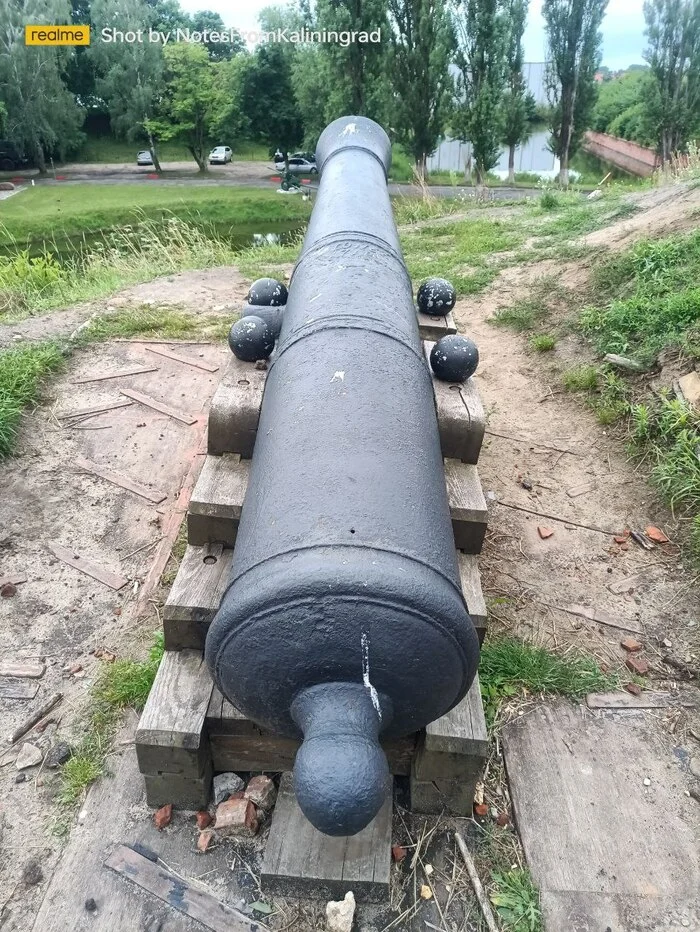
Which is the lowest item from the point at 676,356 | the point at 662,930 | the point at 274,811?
the point at 662,930

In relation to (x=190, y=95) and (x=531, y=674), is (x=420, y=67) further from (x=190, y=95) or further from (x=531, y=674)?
(x=531, y=674)

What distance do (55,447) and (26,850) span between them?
107 inches

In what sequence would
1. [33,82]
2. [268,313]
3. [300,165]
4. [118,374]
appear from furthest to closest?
[300,165], [33,82], [118,374], [268,313]

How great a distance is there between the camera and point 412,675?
4.90 ft

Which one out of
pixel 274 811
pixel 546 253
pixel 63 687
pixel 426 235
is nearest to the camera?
pixel 274 811

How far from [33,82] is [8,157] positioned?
11.5ft

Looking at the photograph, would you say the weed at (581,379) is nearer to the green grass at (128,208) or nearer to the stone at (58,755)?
the stone at (58,755)

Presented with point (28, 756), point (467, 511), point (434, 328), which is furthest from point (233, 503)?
point (434, 328)

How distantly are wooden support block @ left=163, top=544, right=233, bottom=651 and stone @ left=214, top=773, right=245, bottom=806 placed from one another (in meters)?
0.42

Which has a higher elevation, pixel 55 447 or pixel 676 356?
pixel 676 356

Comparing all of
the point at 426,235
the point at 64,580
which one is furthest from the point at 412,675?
the point at 426,235

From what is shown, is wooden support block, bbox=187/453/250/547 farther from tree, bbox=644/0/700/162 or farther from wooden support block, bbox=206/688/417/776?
tree, bbox=644/0/700/162

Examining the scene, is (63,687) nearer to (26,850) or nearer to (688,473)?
(26,850)

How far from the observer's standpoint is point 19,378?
15.8 feet
